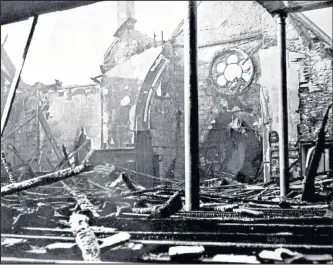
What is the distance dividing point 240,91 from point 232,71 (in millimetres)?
459

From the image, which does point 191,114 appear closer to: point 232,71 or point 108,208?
point 108,208

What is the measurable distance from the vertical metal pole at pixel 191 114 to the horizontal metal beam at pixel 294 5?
2.58 ft

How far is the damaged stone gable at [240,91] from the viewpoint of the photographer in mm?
6070

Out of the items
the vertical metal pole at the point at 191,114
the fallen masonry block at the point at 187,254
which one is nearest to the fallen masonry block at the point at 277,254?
the fallen masonry block at the point at 187,254

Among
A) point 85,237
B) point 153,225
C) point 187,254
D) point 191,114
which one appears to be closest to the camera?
point 187,254

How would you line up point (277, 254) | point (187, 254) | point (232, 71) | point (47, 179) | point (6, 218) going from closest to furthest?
1. point (277, 254)
2. point (187, 254)
3. point (6, 218)
4. point (47, 179)
5. point (232, 71)

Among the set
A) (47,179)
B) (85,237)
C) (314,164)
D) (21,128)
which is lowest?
(85,237)

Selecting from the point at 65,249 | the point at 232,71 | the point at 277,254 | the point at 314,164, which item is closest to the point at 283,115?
the point at 314,164

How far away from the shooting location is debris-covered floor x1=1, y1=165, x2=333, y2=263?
3.03m

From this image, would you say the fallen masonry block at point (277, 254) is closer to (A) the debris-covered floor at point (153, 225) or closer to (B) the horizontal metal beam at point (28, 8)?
(A) the debris-covered floor at point (153, 225)

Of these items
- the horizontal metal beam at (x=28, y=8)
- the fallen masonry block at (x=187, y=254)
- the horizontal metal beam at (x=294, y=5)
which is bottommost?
the fallen masonry block at (x=187, y=254)

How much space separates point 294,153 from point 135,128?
2.82 metres

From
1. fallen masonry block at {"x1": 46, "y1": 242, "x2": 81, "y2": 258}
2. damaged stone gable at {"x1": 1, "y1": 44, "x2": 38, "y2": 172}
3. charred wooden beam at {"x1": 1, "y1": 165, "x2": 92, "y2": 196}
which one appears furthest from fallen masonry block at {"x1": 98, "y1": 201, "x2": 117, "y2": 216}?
damaged stone gable at {"x1": 1, "y1": 44, "x2": 38, "y2": 172}

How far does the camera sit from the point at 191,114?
391cm
